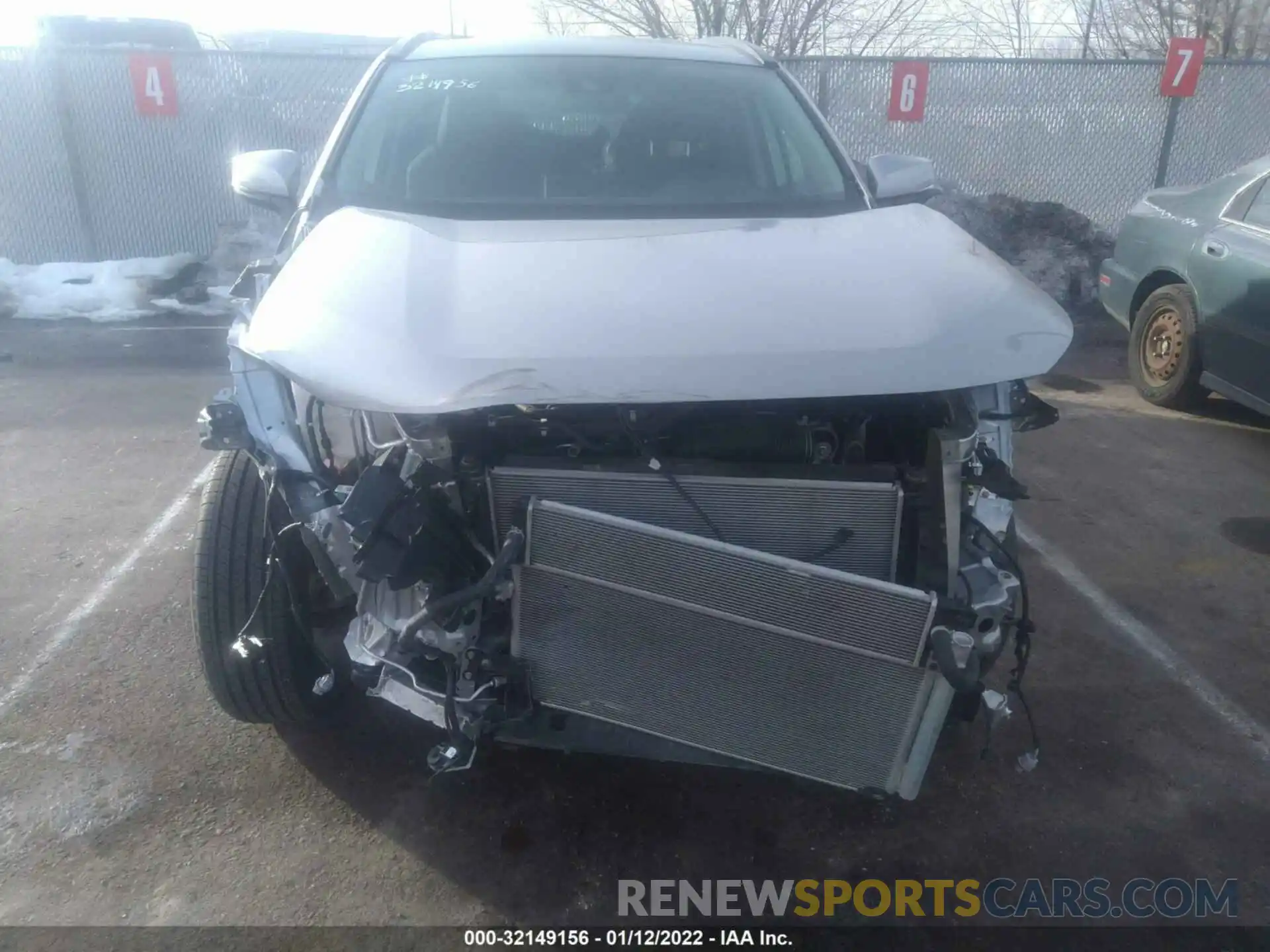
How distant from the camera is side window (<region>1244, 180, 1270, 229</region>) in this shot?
16.0 ft

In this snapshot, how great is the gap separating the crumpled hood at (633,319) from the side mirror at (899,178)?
0.81 metres

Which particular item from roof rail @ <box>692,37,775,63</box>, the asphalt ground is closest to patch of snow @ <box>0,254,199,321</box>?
the asphalt ground

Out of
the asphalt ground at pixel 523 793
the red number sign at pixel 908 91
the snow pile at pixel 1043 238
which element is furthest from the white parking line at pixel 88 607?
the red number sign at pixel 908 91

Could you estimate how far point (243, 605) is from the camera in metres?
2.52

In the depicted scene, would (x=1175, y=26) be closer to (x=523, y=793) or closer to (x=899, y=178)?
(x=899, y=178)

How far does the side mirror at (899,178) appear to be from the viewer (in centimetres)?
326

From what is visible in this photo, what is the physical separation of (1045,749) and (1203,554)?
1.74m

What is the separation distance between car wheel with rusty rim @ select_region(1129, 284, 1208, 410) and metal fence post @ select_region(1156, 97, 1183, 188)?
432 centimetres

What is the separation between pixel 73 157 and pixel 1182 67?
1028cm

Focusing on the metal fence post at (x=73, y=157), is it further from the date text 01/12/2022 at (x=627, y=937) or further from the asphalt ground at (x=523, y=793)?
the date text 01/12/2022 at (x=627, y=937)

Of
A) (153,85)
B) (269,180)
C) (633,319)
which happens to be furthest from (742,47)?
(153,85)

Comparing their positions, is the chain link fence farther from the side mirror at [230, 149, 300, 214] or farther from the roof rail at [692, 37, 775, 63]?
the side mirror at [230, 149, 300, 214]

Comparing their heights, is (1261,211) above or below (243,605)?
above

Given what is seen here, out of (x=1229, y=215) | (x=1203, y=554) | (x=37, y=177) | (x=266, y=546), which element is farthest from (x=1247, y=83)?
(x=37, y=177)
